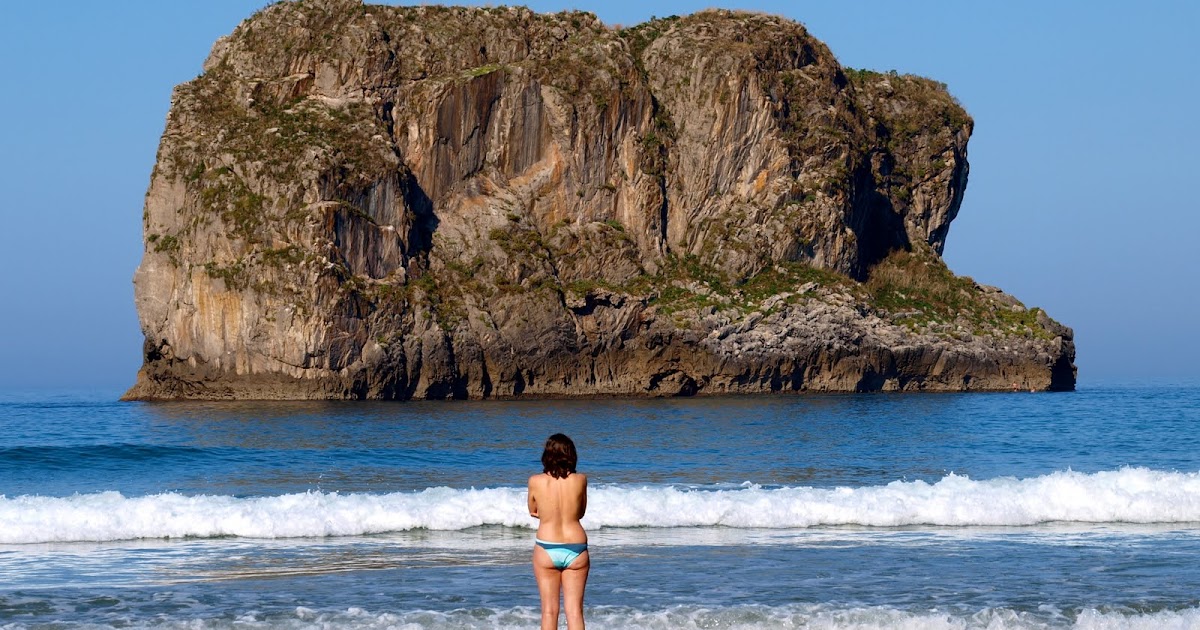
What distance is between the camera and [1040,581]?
49.8 ft

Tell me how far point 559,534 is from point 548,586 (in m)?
0.46

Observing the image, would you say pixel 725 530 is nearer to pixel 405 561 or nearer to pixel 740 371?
pixel 405 561

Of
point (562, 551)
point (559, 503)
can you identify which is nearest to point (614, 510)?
point (562, 551)

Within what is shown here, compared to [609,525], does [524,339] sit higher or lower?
higher

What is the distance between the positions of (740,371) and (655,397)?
549cm

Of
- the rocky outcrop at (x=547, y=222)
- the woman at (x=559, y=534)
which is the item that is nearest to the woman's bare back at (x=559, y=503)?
the woman at (x=559, y=534)

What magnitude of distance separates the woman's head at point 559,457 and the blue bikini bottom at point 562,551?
540mm

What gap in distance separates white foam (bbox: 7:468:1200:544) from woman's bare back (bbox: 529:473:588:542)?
30.7 feet

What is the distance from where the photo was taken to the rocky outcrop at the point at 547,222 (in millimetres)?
77250

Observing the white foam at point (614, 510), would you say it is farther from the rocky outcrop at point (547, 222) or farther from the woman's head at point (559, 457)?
the rocky outcrop at point (547, 222)

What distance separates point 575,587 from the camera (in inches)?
427

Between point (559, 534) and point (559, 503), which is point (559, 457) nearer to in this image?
point (559, 503)

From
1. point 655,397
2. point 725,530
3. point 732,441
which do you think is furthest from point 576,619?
point 655,397

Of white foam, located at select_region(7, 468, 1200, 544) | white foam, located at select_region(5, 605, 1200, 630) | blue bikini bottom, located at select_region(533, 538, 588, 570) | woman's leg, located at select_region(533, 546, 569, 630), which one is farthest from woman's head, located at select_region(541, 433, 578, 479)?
white foam, located at select_region(7, 468, 1200, 544)
